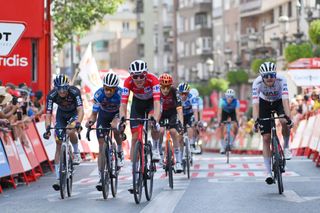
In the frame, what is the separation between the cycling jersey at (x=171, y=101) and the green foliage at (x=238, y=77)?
204ft

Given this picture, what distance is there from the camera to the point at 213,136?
201ft

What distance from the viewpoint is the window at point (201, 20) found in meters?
122

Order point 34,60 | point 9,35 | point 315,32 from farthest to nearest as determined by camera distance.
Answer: point 315,32 < point 34,60 < point 9,35

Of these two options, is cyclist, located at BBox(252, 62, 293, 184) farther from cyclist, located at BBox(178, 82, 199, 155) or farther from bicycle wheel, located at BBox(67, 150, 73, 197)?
cyclist, located at BBox(178, 82, 199, 155)

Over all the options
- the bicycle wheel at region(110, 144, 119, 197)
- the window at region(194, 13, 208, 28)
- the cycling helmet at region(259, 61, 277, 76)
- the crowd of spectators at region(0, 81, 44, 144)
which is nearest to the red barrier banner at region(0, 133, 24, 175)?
the crowd of spectators at region(0, 81, 44, 144)

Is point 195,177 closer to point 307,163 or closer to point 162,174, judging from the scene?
point 162,174

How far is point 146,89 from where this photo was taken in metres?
20.4

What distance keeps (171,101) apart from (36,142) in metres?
5.82

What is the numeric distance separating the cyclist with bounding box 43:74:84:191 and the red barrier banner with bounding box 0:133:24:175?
263cm

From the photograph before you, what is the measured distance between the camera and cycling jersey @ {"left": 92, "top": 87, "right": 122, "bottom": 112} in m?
21.1

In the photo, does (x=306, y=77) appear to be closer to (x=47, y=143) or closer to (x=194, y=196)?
(x=47, y=143)

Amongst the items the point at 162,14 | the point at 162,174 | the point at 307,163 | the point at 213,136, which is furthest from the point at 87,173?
the point at 162,14

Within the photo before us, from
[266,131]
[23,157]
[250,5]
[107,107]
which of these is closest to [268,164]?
[266,131]

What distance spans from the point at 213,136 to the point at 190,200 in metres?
42.0
